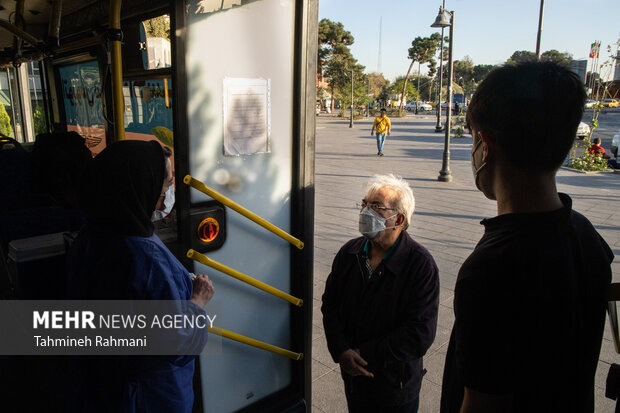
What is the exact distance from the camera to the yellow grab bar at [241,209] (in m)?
2.19

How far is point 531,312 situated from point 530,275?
10 cm

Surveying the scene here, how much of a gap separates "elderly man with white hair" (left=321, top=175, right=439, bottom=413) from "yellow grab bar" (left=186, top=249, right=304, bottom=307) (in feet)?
1.02

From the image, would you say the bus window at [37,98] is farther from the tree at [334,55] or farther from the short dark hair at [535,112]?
the tree at [334,55]

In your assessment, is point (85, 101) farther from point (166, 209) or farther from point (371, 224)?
point (371, 224)

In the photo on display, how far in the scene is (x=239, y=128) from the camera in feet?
7.76

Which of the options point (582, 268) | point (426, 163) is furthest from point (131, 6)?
point (426, 163)

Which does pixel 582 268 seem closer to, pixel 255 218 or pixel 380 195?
pixel 380 195

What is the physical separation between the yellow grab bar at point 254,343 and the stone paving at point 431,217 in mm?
684

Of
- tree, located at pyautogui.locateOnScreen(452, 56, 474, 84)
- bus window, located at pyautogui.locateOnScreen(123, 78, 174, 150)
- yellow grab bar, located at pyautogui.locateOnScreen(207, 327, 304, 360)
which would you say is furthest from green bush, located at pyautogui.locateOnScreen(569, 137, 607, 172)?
tree, located at pyautogui.locateOnScreen(452, 56, 474, 84)

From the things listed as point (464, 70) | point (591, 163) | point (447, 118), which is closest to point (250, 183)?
point (447, 118)

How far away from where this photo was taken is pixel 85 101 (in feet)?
14.3

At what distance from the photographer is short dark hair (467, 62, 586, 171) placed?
1210 mm

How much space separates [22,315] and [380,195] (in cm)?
217

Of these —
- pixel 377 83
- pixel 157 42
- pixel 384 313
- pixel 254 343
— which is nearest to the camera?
pixel 384 313
